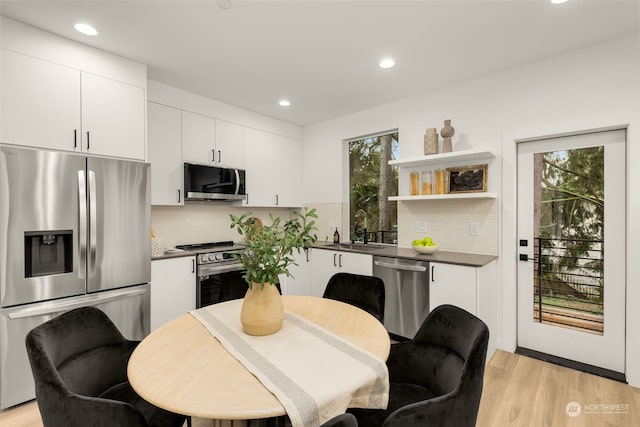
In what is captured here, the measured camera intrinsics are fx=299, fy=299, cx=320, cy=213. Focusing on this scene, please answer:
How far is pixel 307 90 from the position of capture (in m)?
3.30

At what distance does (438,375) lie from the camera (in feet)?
4.66

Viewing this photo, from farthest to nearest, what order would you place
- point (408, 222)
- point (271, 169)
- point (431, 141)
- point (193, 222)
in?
point (271, 169) < point (193, 222) < point (408, 222) < point (431, 141)

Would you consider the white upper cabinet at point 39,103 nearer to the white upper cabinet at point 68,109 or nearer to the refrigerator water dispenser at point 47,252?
the white upper cabinet at point 68,109

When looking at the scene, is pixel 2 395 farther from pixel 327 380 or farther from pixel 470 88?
pixel 470 88

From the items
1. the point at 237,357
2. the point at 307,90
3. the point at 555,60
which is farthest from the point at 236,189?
the point at 555,60

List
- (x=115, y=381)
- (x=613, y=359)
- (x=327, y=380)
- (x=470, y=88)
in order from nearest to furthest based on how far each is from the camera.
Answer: (x=327, y=380) < (x=115, y=381) < (x=613, y=359) < (x=470, y=88)

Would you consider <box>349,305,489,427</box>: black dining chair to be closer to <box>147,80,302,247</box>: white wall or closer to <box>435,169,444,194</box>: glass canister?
<box>435,169,444,194</box>: glass canister

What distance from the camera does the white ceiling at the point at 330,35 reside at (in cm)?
197

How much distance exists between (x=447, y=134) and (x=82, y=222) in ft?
10.7

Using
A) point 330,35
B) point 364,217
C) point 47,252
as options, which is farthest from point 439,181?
point 47,252

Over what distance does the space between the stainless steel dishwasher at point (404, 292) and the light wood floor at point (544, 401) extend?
2.35 ft

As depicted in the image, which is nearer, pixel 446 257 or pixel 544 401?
pixel 544 401

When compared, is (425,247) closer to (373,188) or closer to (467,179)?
(467,179)

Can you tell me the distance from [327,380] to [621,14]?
2.99 m
